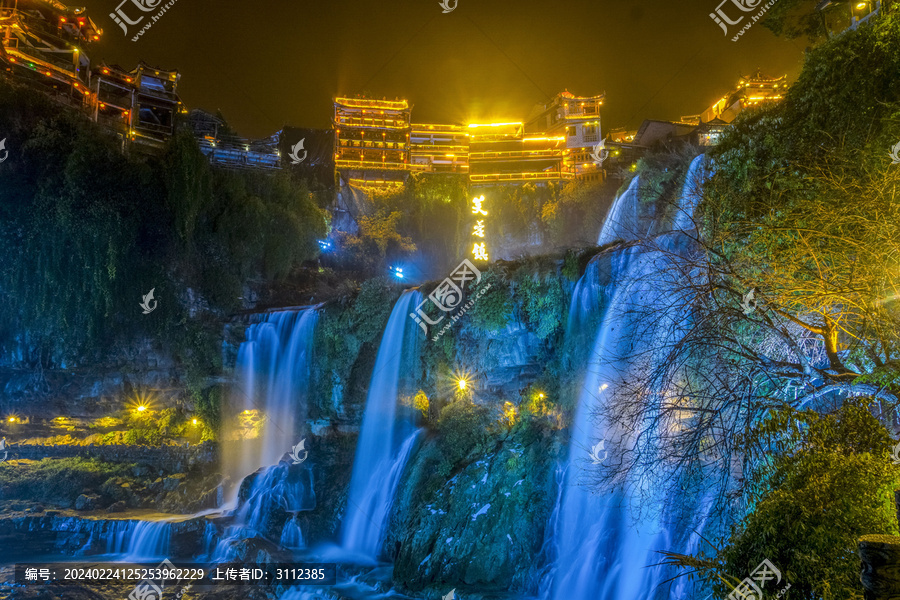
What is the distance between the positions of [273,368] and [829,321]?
58.4 ft

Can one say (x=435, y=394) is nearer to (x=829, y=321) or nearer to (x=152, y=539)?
(x=152, y=539)

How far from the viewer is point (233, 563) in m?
12.6

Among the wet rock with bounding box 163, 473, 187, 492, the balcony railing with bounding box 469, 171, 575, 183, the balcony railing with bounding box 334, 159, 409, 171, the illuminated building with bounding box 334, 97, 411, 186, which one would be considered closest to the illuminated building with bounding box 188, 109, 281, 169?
the balcony railing with bounding box 334, 159, 409, 171

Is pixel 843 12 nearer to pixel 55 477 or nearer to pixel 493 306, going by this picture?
pixel 493 306

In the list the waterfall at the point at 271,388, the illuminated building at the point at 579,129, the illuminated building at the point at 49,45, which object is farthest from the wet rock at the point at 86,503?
the illuminated building at the point at 579,129

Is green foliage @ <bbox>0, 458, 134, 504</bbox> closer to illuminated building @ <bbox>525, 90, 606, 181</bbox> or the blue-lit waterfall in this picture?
the blue-lit waterfall

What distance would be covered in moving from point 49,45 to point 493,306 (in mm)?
27754

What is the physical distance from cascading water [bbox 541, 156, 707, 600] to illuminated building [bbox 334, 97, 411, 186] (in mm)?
19187

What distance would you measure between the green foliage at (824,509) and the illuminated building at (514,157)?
26655 millimetres

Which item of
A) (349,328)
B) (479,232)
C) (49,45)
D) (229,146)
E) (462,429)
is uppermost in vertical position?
(49,45)

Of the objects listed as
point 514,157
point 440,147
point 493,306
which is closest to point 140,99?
point 440,147

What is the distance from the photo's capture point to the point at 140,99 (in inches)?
1151

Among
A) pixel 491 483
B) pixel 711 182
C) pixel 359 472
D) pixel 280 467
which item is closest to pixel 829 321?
pixel 711 182

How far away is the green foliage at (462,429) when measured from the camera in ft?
44.6
